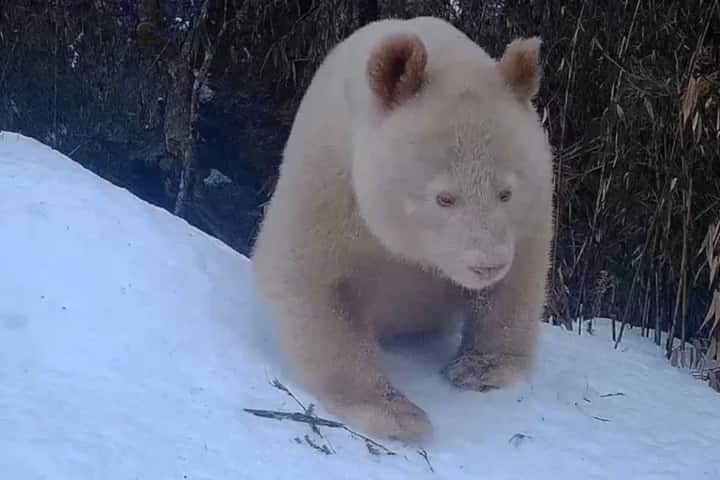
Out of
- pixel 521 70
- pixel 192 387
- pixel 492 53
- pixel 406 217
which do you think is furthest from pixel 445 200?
pixel 492 53

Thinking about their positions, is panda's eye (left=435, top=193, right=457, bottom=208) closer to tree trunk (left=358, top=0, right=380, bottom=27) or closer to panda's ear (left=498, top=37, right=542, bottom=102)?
panda's ear (left=498, top=37, right=542, bottom=102)

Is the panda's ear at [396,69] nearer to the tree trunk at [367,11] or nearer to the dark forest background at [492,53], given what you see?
the dark forest background at [492,53]

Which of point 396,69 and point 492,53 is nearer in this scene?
point 396,69

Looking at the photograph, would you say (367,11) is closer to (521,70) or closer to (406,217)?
(521,70)

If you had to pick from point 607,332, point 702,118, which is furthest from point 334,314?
point 702,118

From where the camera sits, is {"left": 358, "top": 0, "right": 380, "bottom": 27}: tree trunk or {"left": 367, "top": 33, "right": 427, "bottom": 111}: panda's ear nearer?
{"left": 367, "top": 33, "right": 427, "bottom": 111}: panda's ear

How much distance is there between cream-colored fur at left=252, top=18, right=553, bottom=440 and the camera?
3.09 metres

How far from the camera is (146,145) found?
7961mm

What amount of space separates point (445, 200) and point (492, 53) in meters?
3.46

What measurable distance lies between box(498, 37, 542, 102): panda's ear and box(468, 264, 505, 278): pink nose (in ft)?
2.07

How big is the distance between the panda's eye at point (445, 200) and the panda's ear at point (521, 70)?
512 mm

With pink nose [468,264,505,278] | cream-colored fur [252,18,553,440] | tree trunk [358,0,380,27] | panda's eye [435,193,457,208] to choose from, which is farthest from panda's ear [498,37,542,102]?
tree trunk [358,0,380,27]

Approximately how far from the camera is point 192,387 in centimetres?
303

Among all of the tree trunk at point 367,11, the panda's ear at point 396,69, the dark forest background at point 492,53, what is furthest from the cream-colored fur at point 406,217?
the tree trunk at point 367,11
